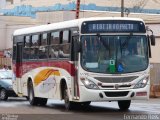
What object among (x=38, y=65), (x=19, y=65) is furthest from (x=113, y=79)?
(x=19, y=65)

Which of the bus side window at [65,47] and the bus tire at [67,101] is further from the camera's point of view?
the bus tire at [67,101]

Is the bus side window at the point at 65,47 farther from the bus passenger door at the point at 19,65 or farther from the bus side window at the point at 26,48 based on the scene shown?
the bus passenger door at the point at 19,65

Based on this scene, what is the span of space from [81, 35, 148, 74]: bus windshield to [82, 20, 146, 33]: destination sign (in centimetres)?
22

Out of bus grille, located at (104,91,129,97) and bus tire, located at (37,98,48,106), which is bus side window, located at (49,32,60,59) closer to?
bus grille, located at (104,91,129,97)

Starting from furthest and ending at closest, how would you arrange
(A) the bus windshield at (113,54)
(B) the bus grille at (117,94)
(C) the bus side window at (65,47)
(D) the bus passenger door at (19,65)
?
(D) the bus passenger door at (19,65)
(C) the bus side window at (65,47)
(A) the bus windshield at (113,54)
(B) the bus grille at (117,94)

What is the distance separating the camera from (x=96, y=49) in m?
18.9

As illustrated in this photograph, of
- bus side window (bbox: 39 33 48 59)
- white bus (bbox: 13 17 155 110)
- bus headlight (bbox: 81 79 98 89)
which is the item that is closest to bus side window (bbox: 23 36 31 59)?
bus side window (bbox: 39 33 48 59)

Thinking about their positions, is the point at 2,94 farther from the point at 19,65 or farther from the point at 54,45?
the point at 54,45

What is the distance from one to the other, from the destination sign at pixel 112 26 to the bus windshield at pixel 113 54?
221 millimetres

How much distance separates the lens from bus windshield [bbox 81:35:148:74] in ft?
61.6

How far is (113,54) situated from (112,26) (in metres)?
Answer: 0.98

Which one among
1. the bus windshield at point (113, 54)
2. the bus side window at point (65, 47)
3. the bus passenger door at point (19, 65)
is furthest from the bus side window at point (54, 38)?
the bus passenger door at point (19, 65)

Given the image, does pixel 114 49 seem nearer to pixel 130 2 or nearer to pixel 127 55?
pixel 127 55

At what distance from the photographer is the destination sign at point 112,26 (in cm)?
1912
